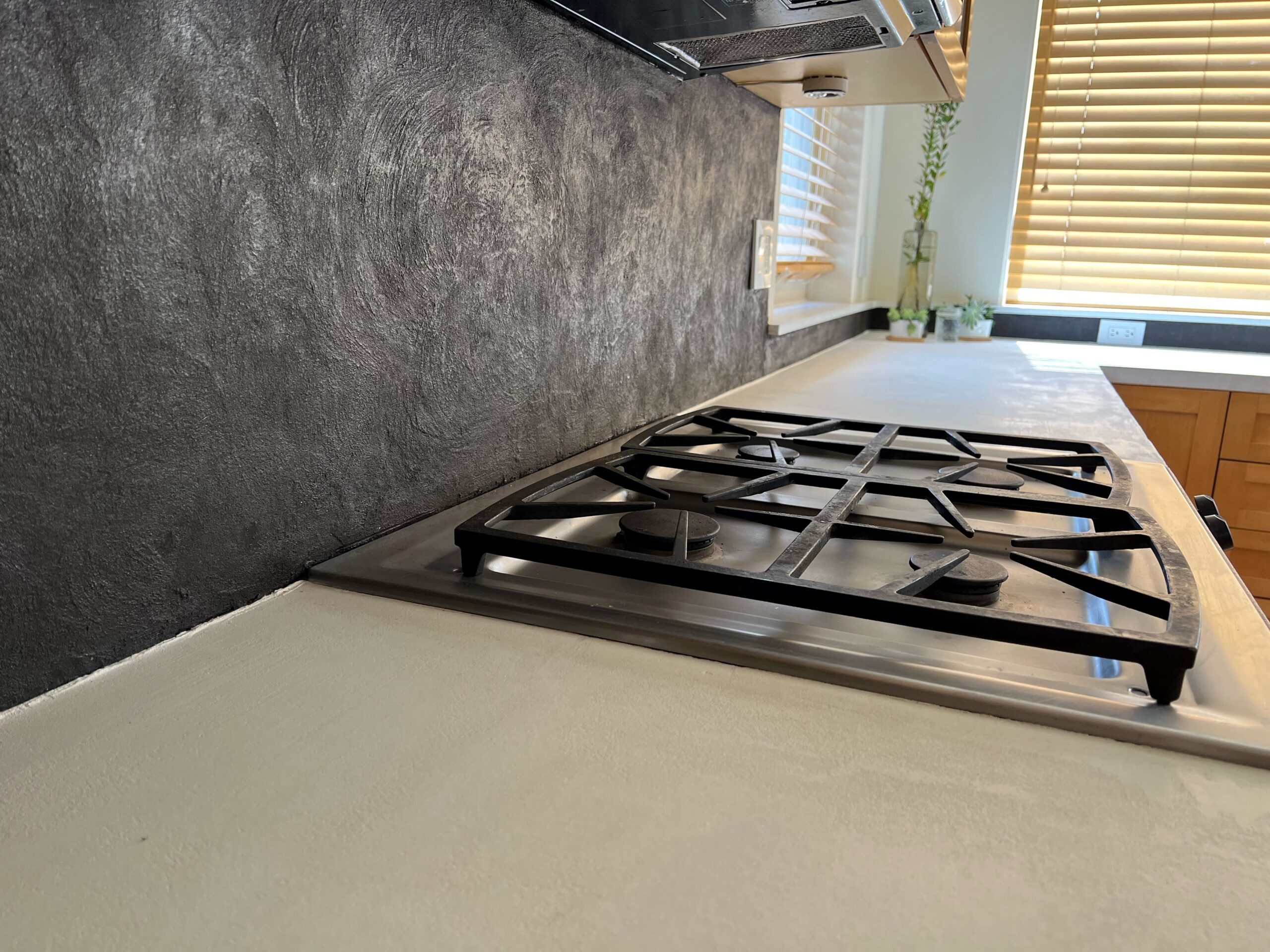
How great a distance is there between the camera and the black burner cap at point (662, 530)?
688mm

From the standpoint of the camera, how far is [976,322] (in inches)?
106

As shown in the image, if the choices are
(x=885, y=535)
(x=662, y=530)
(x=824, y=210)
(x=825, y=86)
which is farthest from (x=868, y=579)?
(x=824, y=210)

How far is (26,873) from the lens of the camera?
0.34 metres

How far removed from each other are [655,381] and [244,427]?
0.74 metres

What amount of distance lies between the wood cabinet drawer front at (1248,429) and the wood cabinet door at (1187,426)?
0.05 feet

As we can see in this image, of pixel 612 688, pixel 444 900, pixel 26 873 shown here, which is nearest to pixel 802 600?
pixel 612 688

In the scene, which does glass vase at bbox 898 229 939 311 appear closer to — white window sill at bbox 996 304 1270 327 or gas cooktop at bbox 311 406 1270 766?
white window sill at bbox 996 304 1270 327

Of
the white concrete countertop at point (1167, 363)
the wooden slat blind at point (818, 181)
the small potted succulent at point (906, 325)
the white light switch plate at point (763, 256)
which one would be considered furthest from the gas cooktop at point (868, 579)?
the small potted succulent at point (906, 325)

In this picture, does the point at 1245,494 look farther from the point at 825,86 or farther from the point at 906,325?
the point at 825,86

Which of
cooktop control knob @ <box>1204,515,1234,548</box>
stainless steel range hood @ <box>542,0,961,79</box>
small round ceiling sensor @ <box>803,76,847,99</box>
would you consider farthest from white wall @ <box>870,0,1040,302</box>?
cooktop control knob @ <box>1204,515,1234,548</box>

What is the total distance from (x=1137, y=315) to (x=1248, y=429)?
836mm

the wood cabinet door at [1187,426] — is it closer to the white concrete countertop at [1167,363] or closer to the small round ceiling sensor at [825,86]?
Answer: the white concrete countertop at [1167,363]

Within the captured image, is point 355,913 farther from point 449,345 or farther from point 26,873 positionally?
point 449,345

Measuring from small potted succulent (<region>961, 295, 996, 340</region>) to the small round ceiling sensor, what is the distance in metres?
1.48
